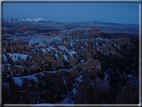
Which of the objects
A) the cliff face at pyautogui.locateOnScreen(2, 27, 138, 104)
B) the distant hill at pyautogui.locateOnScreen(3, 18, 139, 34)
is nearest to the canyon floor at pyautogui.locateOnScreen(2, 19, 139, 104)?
the cliff face at pyautogui.locateOnScreen(2, 27, 138, 104)

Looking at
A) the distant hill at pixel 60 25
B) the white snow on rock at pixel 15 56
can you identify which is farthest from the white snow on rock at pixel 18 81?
the distant hill at pixel 60 25

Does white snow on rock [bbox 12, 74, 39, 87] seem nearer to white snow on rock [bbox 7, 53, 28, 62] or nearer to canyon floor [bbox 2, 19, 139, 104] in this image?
canyon floor [bbox 2, 19, 139, 104]

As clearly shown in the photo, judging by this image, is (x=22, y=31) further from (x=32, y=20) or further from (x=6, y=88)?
(x=6, y=88)

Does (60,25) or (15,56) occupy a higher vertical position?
(60,25)

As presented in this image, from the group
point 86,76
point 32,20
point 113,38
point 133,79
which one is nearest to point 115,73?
point 133,79

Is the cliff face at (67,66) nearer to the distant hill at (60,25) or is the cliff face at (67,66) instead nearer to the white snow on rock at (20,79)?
the white snow on rock at (20,79)

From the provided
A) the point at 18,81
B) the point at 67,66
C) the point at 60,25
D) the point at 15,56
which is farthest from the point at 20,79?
the point at 60,25

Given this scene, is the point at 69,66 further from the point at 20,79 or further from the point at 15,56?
the point at 15,56
